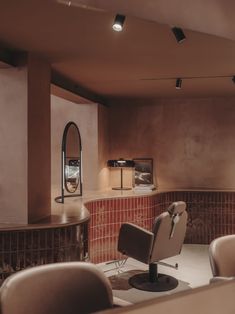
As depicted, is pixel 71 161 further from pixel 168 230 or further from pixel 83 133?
pixel 168 230

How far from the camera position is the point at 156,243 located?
3768mm

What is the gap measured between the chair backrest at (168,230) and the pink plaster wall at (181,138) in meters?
2.03

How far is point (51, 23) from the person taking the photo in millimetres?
2607

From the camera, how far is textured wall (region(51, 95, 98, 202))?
5.61 meters

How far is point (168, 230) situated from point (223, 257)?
6.66 ft

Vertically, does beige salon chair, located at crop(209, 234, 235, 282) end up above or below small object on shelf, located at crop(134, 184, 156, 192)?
below

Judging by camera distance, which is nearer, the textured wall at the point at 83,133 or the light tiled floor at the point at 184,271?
the light tiled floor at the point at 184,271

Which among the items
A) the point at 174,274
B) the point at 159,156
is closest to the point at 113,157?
the point at 159,156

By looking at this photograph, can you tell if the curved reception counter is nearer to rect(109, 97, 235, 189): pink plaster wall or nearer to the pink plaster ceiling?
rect(109, 97, 235, 189): pink plaster wall

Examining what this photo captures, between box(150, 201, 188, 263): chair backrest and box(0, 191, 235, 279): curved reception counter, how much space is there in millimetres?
690

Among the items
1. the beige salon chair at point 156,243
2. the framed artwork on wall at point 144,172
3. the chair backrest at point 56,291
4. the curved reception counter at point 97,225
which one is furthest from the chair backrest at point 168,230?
the chair backrest at point 56,291

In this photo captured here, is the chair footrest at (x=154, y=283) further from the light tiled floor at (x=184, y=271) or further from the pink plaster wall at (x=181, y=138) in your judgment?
the pink plaster wall at (x=181, y=138)

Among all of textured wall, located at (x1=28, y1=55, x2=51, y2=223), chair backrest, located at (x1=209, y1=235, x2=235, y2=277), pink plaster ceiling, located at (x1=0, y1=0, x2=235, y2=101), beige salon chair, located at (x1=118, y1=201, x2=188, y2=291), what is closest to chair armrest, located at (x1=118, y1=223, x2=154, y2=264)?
beige salon chair, located at (x1=118, y1=201, x2=188, y2=291)

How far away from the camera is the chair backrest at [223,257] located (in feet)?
6.06
